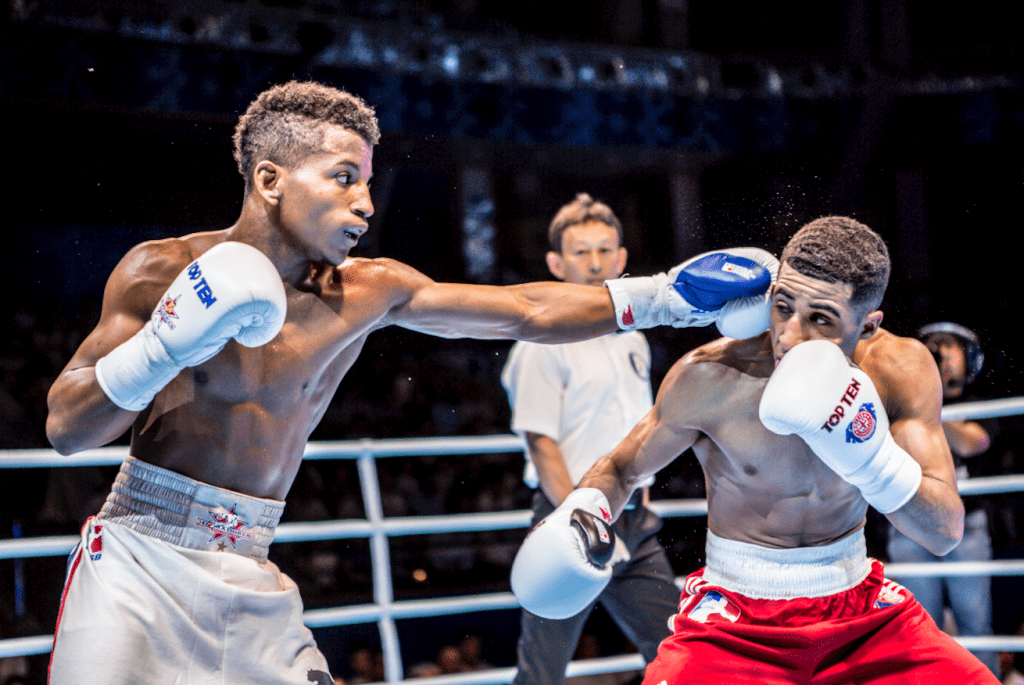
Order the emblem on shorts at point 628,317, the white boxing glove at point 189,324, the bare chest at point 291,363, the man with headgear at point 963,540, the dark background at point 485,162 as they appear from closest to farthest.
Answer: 1. the white boxing glove at point 189,324
2. the bare chest at point 291,363
3. the emblem on shorts at point 628,317
4. the man with headgear at point 963,540
5. the dark background at point 485,162

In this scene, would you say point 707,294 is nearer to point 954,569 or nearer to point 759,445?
point 759,445

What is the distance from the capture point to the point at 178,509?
178 cm

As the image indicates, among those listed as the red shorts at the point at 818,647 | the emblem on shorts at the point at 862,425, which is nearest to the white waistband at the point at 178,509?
the red shorts at the point at 818,647

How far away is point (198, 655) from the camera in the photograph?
5.64ft

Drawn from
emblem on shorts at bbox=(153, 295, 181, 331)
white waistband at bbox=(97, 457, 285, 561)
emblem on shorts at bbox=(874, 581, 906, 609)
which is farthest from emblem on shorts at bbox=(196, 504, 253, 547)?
emblem on shorts at bbox=(874, 581, 906, 609)

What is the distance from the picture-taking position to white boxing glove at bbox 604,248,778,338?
80.0 inches

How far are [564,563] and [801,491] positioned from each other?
59 centimetres

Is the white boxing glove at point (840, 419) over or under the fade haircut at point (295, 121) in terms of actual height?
under

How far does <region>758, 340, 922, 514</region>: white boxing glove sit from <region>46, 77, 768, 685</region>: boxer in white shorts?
30cm

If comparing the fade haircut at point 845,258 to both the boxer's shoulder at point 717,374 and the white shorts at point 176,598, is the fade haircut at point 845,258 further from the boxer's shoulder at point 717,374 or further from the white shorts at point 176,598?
the white shorts at point 176,598

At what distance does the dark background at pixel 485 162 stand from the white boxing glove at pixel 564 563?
1524 mm

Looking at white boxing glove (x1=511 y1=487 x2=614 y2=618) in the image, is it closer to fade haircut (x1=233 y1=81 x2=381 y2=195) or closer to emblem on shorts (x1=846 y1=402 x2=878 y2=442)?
emblem on shorts (x1=846 y1=402 x2=878 y2=442)

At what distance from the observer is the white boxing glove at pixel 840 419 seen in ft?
5.73

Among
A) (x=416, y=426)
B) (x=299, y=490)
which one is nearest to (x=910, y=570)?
(x=299, y=490)
